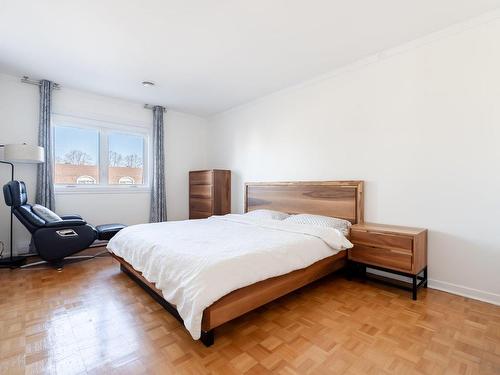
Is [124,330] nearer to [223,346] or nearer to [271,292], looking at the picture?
[223,346]

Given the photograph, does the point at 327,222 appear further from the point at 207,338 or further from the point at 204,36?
the point at 204,36

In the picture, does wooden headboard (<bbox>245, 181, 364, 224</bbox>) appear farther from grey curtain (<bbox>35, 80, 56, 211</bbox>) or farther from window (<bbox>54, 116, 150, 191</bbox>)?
grey curtain (<bbox>35, 80, 56, 211</bbox>)

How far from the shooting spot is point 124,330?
6.13ft

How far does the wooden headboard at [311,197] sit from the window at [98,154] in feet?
7.26

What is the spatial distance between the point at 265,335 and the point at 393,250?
60.5 inches

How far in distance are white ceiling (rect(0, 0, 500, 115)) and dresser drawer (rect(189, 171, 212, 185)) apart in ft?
5.64

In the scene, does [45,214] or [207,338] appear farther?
[45,214]

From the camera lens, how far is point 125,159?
188 inches

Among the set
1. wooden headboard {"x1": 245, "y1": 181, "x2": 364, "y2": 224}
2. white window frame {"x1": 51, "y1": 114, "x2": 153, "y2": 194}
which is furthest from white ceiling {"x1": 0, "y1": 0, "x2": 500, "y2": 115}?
wooden headboard {"x1": 245, "y1": 181, "x2": 364, "y2": 224}

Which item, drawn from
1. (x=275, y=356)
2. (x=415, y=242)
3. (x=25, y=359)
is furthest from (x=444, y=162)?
→ (x=25, y=359)

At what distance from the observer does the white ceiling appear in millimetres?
2205

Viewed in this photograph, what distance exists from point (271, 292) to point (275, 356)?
493mm

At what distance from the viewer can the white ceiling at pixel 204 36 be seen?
2205 millimetres

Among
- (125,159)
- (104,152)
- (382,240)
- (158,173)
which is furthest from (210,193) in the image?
(382,240)
